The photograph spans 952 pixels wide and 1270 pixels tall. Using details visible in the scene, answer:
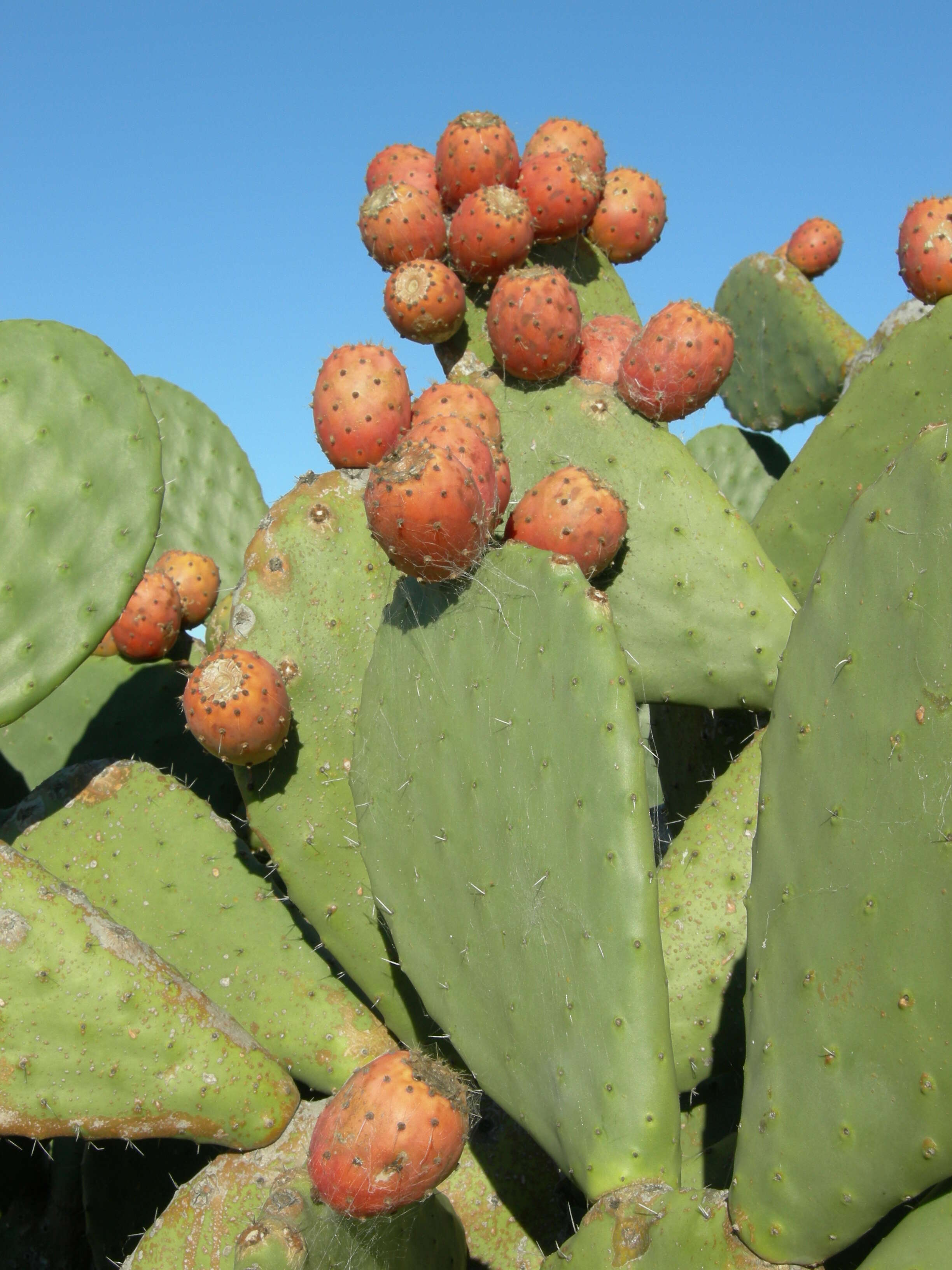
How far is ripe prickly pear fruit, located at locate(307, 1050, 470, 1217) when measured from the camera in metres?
1.08

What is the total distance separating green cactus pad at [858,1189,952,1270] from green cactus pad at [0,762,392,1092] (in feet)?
3.08

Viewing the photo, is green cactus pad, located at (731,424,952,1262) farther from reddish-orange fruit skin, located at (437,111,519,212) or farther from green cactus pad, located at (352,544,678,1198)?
reddish-orange fruit skin, located at (437,111,519,212)

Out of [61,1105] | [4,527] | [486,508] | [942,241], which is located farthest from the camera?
[942,241]

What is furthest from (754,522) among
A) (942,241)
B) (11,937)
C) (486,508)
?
(11,937)

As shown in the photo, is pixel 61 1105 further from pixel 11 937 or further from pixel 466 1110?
pixel 466 1110

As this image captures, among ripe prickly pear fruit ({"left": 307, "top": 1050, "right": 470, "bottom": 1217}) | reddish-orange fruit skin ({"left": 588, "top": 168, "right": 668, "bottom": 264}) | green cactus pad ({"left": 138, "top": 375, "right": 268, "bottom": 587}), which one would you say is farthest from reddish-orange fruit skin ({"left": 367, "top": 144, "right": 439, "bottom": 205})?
ripe prickly pear fruit ({"left": 307, "top": 1050, "right": 470, "bottom": 1217})

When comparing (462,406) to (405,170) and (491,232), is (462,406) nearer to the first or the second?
(491,232)

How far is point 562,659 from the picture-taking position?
1.18 m

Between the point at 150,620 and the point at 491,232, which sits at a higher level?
the point at 491,232

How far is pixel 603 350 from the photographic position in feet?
6.35

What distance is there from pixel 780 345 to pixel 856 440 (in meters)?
1.50

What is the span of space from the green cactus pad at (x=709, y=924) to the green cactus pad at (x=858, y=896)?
1.56 feet

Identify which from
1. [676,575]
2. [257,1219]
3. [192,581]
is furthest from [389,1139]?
[192,581]

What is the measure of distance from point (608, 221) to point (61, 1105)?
1.93 meters
